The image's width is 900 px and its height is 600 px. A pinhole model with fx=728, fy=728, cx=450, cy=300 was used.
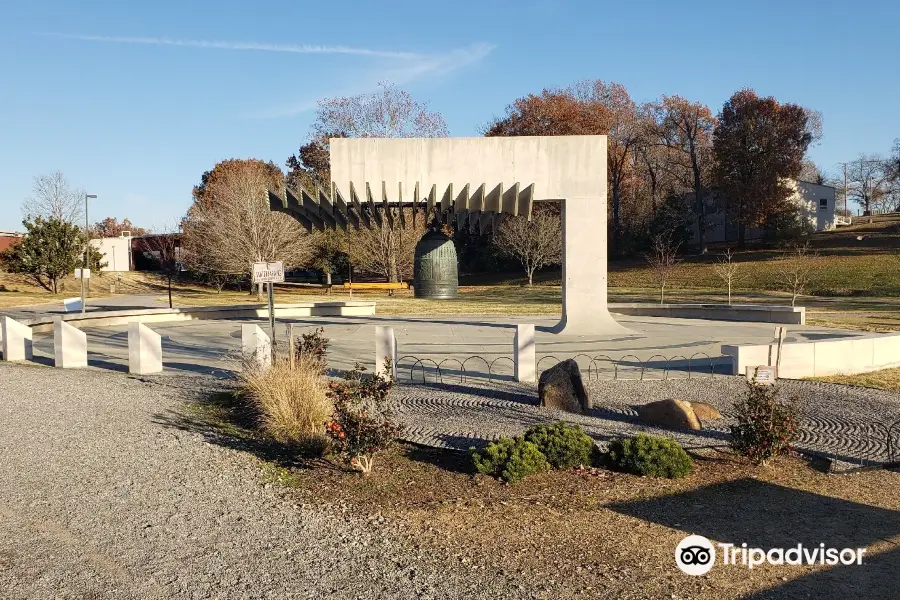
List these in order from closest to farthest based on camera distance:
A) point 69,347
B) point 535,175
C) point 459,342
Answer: point 69,347 → point 459,342 → point 535,175

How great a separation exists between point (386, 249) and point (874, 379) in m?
34.4

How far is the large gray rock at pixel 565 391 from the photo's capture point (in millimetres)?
9945

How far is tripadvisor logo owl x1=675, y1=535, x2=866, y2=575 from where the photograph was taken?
5105 millimetres

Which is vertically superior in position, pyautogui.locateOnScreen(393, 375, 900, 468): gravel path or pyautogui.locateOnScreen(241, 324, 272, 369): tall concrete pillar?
pyautogui.locateOnScreen(241, 324, 272, 369): tall concrete pillar

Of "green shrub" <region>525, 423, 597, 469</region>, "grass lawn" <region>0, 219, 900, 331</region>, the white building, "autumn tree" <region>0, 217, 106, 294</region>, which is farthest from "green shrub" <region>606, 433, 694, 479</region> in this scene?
the white building

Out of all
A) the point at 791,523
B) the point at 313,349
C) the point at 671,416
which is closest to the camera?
the point at 791,523

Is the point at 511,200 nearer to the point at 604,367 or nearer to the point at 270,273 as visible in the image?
the point at 604,367

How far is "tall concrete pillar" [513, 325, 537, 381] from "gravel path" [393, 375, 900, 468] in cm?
27

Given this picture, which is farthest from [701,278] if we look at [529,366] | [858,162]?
[858,162]

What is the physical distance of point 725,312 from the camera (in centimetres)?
2562

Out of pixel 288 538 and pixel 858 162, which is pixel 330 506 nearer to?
pixel 288 538

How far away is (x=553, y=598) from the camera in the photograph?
453 centimetres

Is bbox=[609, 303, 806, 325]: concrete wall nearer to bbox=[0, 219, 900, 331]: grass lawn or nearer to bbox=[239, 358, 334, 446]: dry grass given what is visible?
bbox=[0, 219, 900, 331]: grass lawn

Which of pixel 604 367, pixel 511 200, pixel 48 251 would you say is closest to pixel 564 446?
pixel 604 367
